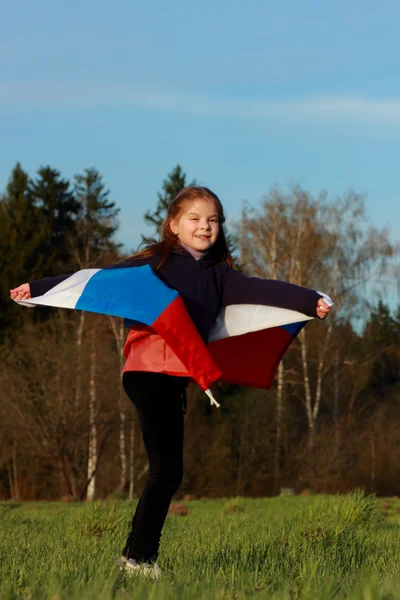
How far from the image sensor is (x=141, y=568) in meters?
4.97

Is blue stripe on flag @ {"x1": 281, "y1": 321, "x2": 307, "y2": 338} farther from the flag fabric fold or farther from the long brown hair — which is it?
the long brown hair

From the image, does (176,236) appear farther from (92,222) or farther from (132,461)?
(92,222)

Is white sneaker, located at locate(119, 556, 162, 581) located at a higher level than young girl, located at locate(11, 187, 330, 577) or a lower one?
lower

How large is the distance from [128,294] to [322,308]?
3.54ft

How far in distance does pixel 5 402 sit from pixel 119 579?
111 ft

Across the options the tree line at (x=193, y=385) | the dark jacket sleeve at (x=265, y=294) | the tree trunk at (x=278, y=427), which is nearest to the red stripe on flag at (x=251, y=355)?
the dark jacket sleeve at (x=265, y=294)

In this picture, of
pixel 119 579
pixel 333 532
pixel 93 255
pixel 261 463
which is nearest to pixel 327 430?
pixel 261 463

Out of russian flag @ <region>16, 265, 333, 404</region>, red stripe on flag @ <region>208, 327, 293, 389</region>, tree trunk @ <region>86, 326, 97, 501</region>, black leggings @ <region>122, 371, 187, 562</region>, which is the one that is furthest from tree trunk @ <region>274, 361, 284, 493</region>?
black leggings @ <region>122, 371, 187, 562</region>

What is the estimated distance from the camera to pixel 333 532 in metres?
7.80

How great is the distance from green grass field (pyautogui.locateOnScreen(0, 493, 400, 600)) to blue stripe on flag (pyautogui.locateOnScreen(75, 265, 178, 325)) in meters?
1.29

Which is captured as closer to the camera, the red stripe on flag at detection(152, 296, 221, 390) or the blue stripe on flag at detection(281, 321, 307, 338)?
the red stripe on flag at detection(152, 296, 221, 390)

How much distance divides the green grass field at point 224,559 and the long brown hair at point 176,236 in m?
1.63

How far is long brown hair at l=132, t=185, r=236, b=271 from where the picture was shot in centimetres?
602

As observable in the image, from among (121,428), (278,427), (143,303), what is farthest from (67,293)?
(278,427)
